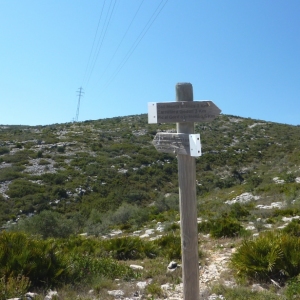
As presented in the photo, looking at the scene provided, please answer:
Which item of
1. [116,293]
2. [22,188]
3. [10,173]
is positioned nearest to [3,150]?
[10,173]

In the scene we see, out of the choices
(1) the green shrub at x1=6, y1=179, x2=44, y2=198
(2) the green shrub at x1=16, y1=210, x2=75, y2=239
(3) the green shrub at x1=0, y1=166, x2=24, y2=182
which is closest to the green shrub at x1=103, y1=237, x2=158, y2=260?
(2) the green shrub at x1=16, y1=210, x2=75, y2=239

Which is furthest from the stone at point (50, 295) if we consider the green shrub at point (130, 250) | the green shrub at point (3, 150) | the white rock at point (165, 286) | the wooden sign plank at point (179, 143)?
the green shrub at point (3, 150)

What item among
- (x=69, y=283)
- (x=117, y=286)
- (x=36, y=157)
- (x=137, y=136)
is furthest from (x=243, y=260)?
(x=137, y=136)

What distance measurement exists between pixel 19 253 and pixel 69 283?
0.94 metres

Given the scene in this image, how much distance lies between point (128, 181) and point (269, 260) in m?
21.3

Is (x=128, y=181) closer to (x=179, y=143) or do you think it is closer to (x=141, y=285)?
(x=141, y=285)

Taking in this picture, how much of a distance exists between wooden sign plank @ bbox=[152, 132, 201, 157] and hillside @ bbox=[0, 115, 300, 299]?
15.8ft

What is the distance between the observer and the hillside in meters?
15.0

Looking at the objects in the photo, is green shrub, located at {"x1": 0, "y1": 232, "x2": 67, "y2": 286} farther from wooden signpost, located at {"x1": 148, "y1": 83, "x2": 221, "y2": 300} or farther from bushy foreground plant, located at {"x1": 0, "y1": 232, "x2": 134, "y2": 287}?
wooden signpost, located at {"x1": 148, "y1": 83, "x2": 221, "y2": 300}

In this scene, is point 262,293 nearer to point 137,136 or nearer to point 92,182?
point 92,182

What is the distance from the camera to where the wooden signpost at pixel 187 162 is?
454 cm

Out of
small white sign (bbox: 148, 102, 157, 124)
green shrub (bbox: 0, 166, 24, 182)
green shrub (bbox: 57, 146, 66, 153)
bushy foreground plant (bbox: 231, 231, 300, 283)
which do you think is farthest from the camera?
green shrub (bbox: 57, 146, 66, 153)

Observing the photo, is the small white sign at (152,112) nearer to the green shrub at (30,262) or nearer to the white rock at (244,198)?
the green shrub at (30,262)

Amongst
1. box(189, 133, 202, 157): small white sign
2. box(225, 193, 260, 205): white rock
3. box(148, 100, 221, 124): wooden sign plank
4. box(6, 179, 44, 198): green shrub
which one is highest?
box(148, 100, 221, 124): wooden sign plank
